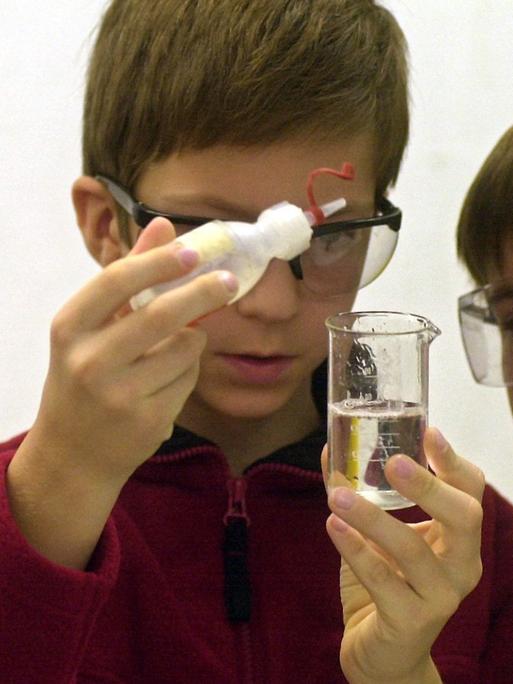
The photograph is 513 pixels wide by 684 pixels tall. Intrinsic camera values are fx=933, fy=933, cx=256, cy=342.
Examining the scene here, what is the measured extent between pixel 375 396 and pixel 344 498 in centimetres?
9

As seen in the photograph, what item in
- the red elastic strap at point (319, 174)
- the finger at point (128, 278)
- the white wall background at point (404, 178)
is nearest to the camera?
the finger at point (128, 278)

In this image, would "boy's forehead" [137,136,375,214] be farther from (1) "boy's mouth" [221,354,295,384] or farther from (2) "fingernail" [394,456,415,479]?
(2) "fingernail" [394,456,415,479]

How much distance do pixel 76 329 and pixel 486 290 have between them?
717 mm

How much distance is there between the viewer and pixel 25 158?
171 cm

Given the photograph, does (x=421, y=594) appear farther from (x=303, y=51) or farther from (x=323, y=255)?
(x=303, y=51)

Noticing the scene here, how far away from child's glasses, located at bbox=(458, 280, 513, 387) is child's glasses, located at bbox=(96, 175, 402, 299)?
0.58 feet

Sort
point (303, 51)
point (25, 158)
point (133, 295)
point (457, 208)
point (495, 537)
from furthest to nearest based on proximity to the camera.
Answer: point (457, 208)
point (25, 158)
point (495, 537)
point (303, 51)
point (133, 295)

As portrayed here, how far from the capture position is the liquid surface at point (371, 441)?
2.55 ft

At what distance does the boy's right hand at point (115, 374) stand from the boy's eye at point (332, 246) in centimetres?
36

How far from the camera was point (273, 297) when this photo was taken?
3.40 ft

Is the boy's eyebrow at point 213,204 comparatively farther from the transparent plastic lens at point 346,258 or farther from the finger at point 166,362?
the finger at point 166,362

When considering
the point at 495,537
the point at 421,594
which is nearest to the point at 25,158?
the point at 495,537

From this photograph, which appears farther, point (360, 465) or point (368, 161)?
point (368, 161)

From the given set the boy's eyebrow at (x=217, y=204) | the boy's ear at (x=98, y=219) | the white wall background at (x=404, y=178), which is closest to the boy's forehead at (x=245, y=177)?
the boy's eyebrow at (x=217, y=204)
